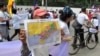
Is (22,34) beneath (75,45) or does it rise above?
above

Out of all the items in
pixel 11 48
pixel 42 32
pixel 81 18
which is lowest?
pixel 81 18

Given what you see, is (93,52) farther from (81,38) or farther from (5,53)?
(5,53)

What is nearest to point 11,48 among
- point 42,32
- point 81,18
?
point 42,32

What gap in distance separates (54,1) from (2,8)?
41.2 metres

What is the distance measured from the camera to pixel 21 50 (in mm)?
4078

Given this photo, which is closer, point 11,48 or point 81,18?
point 11,48

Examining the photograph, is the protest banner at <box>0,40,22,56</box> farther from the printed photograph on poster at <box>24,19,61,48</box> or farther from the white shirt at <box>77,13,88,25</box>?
the white shirt at <box>77,13,88,25</box>

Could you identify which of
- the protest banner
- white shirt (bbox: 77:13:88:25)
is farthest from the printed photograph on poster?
white shirt (bbox: 77:13:88:25)

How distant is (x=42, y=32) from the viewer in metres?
4.13

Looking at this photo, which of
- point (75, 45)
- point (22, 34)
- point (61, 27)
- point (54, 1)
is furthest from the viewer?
point (54, 1)

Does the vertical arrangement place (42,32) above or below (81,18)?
above

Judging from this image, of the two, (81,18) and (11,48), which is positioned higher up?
(11,48)

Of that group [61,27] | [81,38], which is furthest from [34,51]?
[81,38]

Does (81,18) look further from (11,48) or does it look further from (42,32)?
(11,48)
